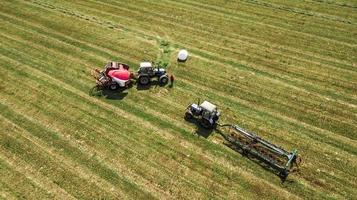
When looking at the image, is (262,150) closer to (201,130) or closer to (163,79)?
(201,130)

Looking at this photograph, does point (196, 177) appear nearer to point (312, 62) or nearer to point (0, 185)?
point (0, 185)

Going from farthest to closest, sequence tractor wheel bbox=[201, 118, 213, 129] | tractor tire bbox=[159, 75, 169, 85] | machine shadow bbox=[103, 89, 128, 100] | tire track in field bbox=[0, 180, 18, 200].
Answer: tractor tire bbox=[159, 75, 169, 85]
machine shadow bbox=[103, 89, 128, 100]
tractor wheel bbox=[201, 118, 213, 129]
tire track in field bbox=[0, 180, 18, 200]

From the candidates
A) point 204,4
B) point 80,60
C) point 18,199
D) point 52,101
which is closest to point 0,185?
point 18,199

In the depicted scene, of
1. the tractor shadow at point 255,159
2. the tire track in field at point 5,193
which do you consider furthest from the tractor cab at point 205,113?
the tire track in field at point 5,193

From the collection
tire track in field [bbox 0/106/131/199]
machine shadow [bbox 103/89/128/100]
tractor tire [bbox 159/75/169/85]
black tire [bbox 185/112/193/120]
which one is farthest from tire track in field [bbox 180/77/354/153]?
tire track in field [bbox 0/106/131/199]

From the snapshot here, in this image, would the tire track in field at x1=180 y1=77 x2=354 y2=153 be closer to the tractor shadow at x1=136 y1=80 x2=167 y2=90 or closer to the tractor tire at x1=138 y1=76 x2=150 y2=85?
the tractor shadow at x1=136 y1=80 x2=167 y2=90

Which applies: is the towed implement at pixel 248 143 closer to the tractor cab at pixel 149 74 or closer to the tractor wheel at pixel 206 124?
the tractor wheel at pixel 206 124
